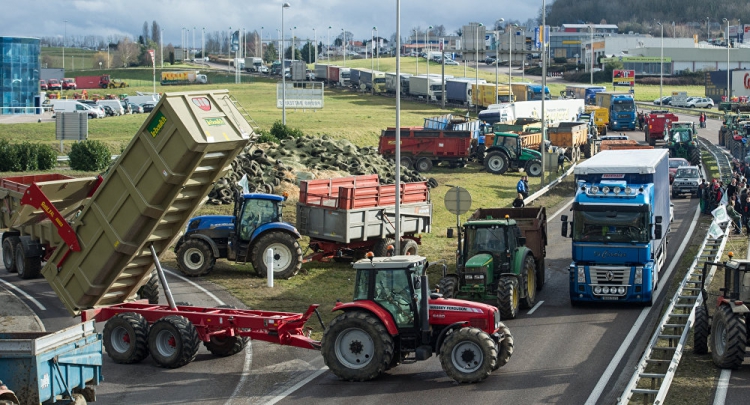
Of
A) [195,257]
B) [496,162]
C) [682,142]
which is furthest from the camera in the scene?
[682,142]

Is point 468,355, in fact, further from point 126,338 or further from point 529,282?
point 529,282

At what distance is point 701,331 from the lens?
57.6 ft

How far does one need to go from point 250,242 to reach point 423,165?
89.1 feet

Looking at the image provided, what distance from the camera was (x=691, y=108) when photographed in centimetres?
9756

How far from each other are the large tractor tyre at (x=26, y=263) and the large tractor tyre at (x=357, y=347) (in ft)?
41.3

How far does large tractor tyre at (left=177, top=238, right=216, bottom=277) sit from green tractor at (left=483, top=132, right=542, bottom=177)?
27651mm

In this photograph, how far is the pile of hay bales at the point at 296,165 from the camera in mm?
36312

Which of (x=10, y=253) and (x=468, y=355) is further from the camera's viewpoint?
(x=10, y=253)

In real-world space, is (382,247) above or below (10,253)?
above

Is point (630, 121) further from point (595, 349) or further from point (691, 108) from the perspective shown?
point (595, 349)

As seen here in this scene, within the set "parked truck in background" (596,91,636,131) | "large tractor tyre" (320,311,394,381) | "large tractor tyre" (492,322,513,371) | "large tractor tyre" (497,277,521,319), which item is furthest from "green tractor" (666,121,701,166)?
"large tractor tyre" (320,311,394,381)

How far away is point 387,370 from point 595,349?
4.57 metres

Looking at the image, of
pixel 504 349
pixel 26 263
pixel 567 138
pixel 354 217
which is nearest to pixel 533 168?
pixel 567 138

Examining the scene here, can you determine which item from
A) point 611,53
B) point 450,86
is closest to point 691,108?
point 450,86
